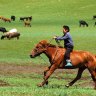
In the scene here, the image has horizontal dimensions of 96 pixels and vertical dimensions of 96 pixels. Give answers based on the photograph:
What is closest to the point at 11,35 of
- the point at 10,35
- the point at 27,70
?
the point at 10,35

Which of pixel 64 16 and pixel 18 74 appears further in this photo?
pixel 64 16

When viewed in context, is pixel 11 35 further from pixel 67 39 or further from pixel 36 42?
pixel 67 39

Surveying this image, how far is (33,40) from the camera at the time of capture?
121ft

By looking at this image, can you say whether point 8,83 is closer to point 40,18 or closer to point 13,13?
point 40,18

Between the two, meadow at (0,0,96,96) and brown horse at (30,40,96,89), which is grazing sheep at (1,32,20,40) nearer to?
meadow at (0,0,96,96)

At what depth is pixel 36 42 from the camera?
117 ft

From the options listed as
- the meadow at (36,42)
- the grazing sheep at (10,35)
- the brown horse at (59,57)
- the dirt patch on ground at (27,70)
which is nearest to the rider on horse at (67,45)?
the brown horse at (59,57)

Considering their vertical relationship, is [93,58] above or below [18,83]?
above

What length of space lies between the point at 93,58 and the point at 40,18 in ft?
159

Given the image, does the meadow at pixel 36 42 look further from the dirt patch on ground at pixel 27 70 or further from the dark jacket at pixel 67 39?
the dark jacket at pixel 67 39

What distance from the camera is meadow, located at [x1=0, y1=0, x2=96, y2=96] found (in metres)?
14.4

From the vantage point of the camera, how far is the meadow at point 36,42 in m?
14.4

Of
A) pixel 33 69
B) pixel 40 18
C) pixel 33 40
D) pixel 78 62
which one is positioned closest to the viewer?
pixel 78 62

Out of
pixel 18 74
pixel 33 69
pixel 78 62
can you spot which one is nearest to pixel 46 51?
pixel 78 62
